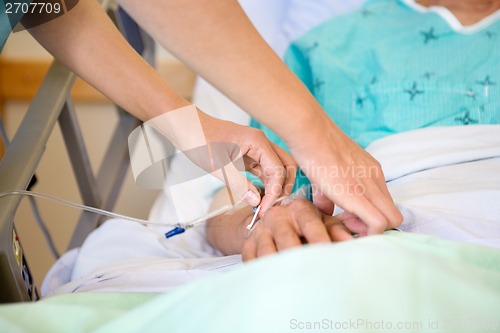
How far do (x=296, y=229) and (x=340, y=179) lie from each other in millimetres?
129

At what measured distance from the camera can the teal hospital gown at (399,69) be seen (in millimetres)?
1263

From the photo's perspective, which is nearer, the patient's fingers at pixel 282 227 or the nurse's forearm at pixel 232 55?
the nurse's forearm at pixel 232 55

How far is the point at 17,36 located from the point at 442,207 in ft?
5.71

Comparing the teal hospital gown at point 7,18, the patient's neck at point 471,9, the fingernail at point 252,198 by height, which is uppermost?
the teal hospital gown at point 7,18

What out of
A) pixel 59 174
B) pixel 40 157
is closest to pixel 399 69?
pixel 40 157

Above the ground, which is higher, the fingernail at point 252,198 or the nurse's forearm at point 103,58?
the nurse's forearm at point 103,58

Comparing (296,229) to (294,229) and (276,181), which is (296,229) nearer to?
(294,229)

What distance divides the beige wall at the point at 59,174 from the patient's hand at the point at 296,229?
0.98 meters

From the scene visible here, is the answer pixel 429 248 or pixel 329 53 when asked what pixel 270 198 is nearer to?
pixel 429 248

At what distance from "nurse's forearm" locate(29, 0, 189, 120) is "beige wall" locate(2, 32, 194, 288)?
35.3 inches

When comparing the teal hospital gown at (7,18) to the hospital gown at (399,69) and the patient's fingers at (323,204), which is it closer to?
the patient's fingers at (323,204)

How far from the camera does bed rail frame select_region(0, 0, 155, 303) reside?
0.79 metres

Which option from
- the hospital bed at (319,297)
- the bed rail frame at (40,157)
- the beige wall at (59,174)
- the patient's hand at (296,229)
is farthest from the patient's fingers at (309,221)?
the beige wall at (59,174)

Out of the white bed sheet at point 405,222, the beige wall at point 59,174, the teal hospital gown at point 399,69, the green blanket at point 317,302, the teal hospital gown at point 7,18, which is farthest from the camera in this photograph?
the beige wall at point 59,174
